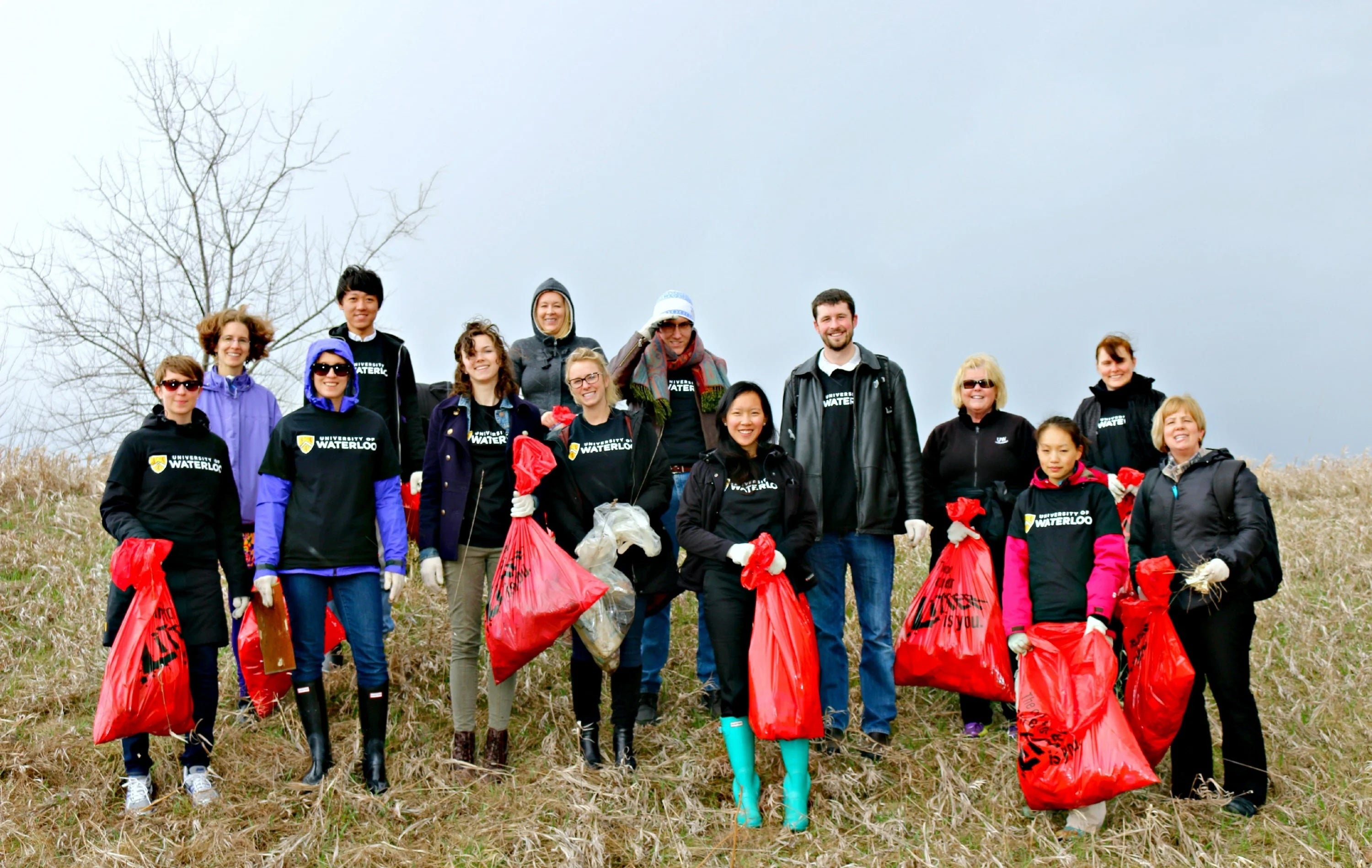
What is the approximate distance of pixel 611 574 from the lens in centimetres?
406

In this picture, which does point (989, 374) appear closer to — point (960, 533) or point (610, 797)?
point (960, 533)

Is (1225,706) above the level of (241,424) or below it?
below

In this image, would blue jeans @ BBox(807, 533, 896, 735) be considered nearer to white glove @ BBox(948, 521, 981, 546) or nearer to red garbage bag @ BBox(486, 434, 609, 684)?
white glove @ BBox(948, 521, 981, 546)

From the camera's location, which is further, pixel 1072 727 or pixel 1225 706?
pixel 1225 706

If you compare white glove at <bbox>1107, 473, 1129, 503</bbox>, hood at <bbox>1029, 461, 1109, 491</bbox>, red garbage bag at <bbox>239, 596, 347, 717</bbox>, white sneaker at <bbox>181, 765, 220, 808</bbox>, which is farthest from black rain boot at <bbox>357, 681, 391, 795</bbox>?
white glove at <bbox>1107, 473, 1129, 503</bbox>

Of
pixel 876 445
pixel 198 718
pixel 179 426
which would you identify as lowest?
pixel 198 718

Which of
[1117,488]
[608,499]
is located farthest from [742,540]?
[1117,488]

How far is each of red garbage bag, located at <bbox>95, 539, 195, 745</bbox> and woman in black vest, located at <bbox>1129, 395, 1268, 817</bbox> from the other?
13.4ft

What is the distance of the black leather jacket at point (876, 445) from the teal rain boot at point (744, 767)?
113 centimetres

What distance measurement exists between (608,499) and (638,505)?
15 centimetres

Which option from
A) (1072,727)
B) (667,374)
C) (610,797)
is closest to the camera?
(1072,727)

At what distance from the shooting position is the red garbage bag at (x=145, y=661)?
3.75 meters

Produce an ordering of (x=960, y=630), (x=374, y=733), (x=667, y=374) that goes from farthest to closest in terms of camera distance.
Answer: (x=667, y=374) < (x=960, y=630) < (x=374, y=733)

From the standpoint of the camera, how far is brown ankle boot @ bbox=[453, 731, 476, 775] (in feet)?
13.8
